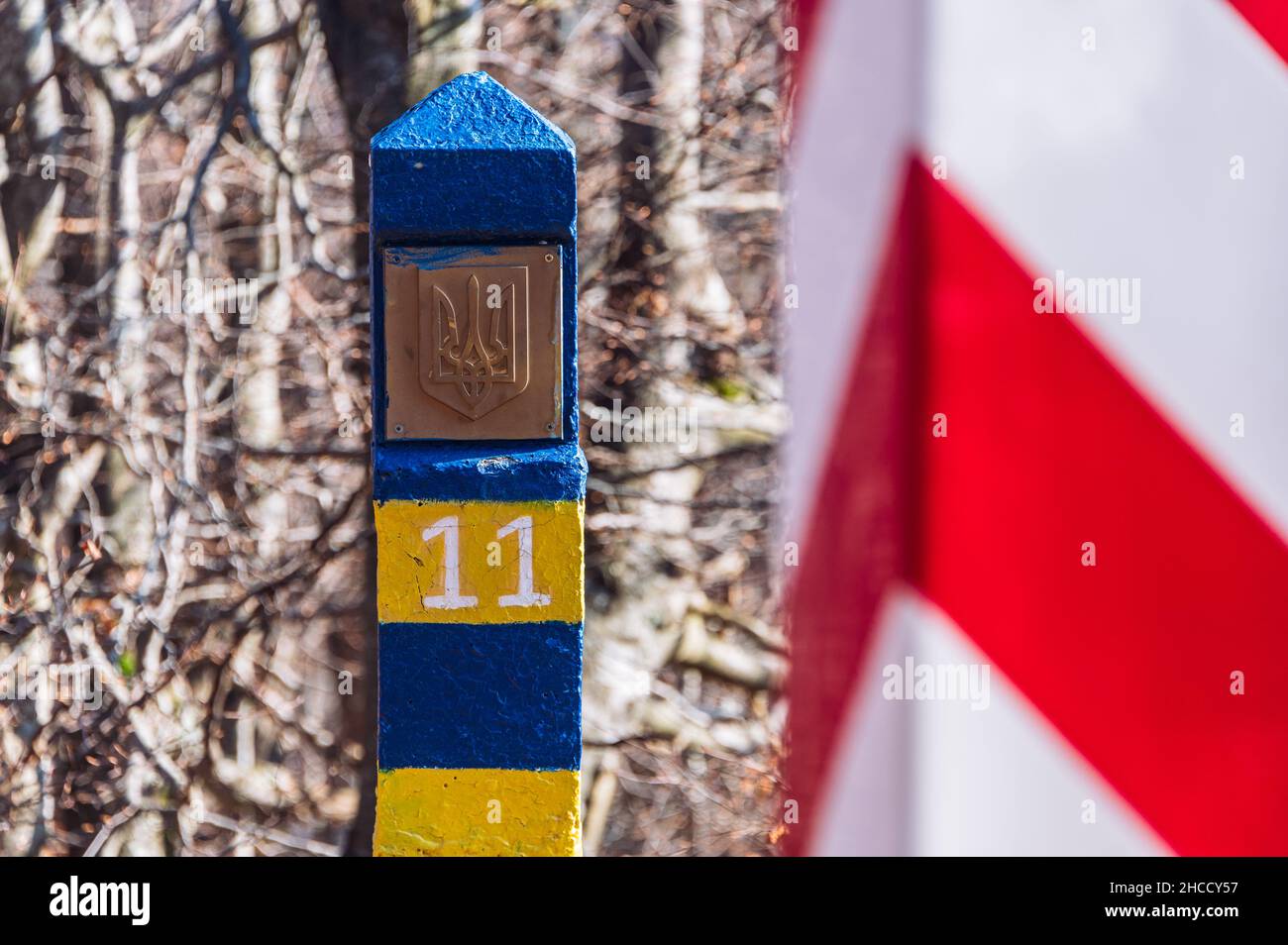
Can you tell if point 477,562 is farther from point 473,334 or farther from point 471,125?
point 471,125

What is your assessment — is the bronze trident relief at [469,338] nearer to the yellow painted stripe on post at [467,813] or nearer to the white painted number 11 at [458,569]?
the white painted number 11 at [458,569]

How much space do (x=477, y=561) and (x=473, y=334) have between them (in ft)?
1.11

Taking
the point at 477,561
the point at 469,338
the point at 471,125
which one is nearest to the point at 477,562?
the point at 477,561

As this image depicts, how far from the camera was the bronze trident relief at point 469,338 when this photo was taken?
1.70 m

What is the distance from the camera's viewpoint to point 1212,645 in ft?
4.43

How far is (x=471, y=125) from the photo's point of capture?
1.73 meters

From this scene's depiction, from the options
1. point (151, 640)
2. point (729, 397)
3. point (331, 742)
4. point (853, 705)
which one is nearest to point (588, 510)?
point (729, 397)

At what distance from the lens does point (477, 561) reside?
5.73 ft

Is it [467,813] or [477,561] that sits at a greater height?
[477,561]

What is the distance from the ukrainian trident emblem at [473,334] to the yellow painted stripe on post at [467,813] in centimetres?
56

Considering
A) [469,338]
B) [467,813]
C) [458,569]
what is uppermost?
[469,338]

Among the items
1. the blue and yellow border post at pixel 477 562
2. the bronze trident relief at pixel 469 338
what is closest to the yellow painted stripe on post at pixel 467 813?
the blue and yellow border post at pixel 477 562

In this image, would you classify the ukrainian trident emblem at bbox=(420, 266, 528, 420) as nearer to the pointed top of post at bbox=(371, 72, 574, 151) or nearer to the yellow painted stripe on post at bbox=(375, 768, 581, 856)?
the pointed top of post at bbox=(371, 72, 574, 151)

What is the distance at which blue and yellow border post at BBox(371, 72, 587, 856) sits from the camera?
5.63 ft
